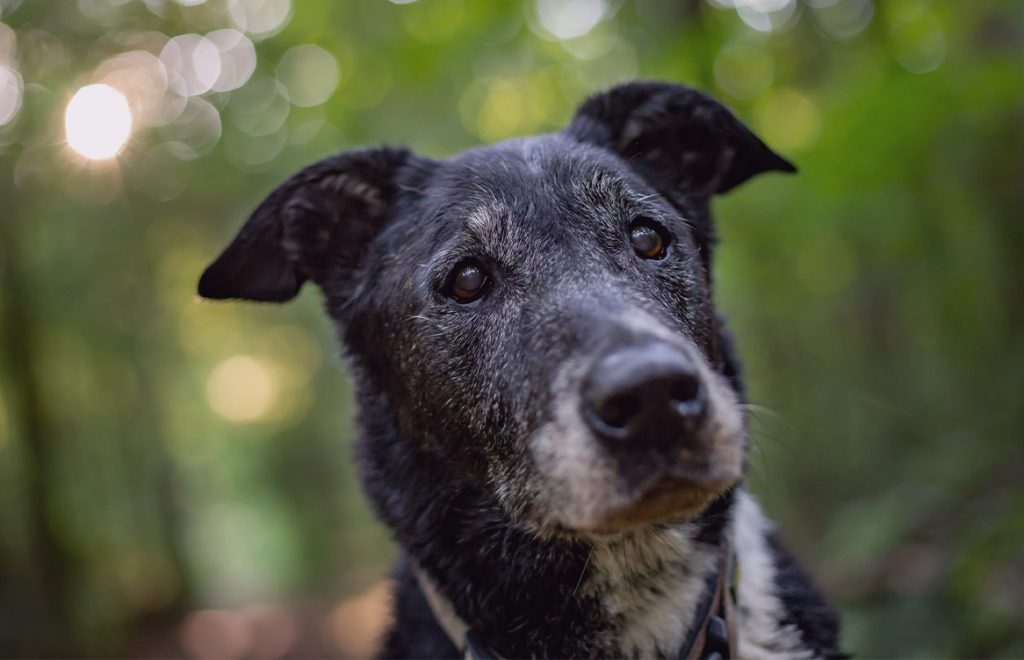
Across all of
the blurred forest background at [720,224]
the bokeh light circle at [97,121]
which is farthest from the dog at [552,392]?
the bokeh light circle at [97,121]

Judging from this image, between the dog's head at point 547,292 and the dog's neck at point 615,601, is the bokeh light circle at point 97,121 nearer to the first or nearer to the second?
the dog's head at point 547,292

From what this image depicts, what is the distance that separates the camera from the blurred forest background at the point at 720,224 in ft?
18.6

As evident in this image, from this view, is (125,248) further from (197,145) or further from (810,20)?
(810,20)

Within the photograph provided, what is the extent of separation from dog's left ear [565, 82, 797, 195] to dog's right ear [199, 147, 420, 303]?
2.77 ft

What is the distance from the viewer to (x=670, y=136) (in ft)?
11.5

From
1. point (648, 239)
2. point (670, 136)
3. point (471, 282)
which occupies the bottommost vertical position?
point (471, 282)

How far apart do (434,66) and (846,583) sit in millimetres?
5437

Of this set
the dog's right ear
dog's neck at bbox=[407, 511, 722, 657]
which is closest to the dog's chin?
dog's neck at bbox=[407, 511, 722, 657]

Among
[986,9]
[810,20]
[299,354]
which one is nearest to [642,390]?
[986,9]

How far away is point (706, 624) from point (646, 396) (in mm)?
1063

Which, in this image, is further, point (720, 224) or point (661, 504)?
point (720, 224)

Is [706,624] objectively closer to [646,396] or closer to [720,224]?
[646,396]

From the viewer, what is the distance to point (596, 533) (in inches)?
91.5

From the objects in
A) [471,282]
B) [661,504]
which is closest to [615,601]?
[661,504]
